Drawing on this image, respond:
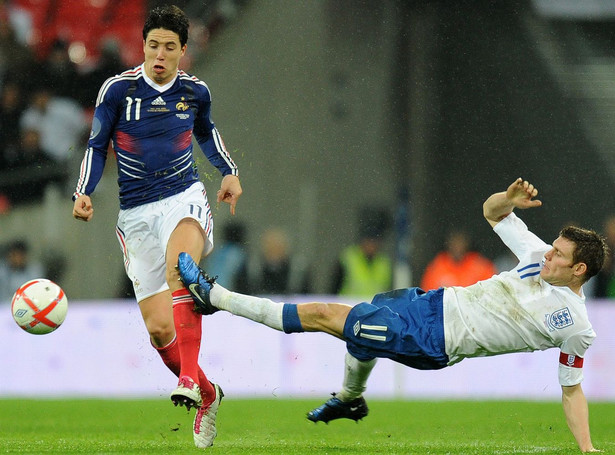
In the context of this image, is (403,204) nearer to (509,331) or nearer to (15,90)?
(15,90)

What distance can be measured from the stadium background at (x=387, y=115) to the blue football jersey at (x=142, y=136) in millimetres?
6908

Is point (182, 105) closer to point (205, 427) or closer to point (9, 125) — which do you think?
point (205, 427)

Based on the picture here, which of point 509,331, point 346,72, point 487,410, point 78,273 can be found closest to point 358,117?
point 346,72

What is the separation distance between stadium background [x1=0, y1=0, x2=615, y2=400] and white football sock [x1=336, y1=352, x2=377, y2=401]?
23.3ft

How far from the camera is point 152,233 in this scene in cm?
676

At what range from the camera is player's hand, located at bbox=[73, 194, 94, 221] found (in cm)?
629

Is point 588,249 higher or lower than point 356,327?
higher

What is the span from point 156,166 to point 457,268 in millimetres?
6762

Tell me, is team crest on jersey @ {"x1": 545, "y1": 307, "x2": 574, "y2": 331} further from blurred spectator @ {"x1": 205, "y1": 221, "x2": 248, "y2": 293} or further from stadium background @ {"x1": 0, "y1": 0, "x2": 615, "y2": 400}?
stadium background @ {"x1": 0, "y1": 0, "x2": 615, "y2": 400}

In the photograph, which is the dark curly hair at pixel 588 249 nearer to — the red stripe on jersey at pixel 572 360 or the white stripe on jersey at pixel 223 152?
the red stripe on jersey at pixel 572 360

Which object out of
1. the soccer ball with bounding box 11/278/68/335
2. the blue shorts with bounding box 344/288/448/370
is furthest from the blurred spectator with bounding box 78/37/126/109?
the blue shorts with bounding box 344/288/448/370

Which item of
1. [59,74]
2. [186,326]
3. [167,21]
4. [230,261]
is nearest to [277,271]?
[230,261]

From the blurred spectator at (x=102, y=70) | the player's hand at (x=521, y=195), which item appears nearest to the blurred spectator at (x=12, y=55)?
the blurred spectator at (x=102, y=70)

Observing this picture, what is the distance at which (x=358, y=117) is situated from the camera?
14336 mm
